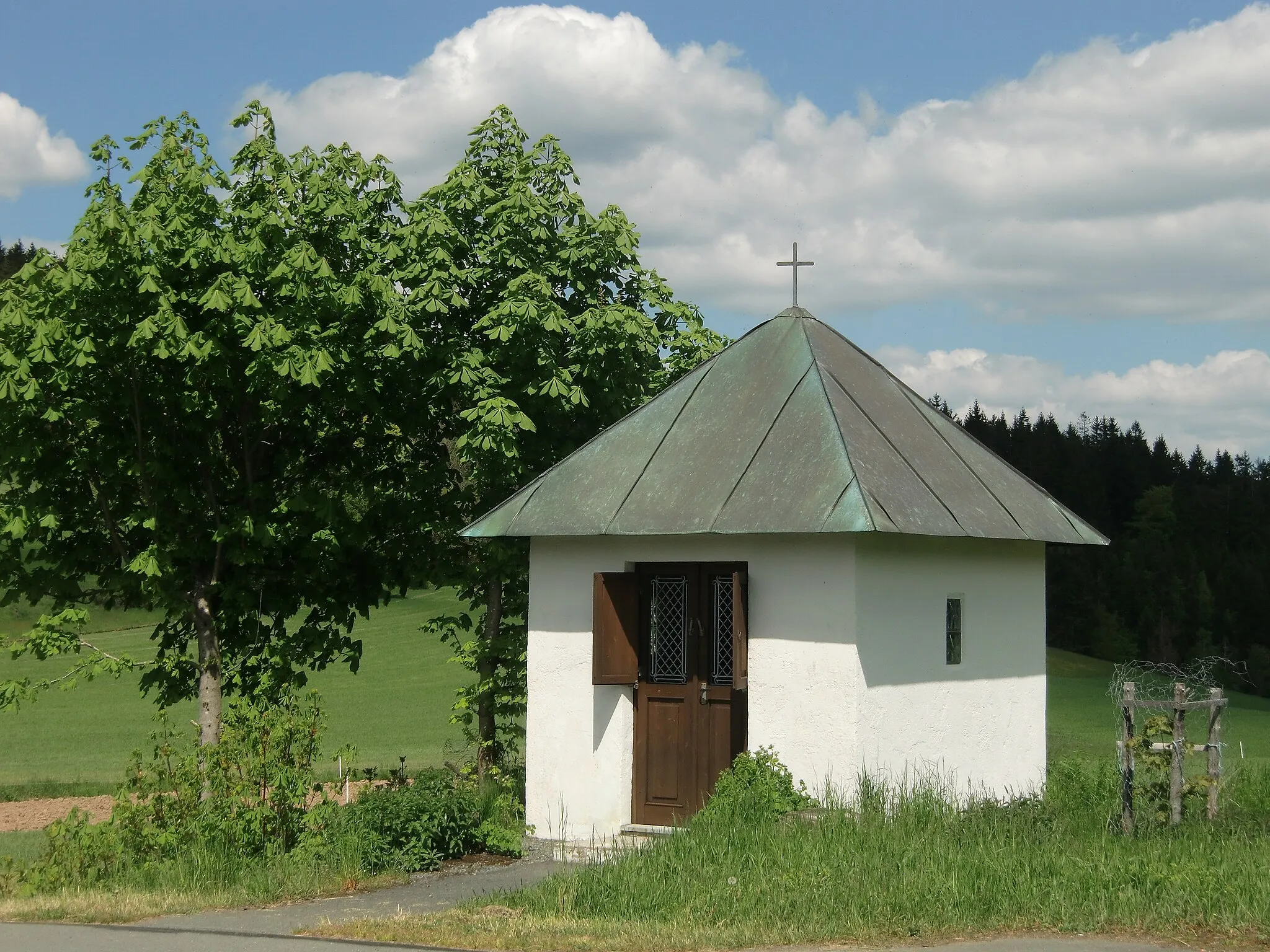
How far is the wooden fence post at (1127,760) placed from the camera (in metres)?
10.3

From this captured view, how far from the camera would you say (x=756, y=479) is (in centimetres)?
1193

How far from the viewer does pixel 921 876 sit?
8.74m

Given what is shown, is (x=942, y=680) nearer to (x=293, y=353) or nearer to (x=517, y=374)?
(x=517, y=374)

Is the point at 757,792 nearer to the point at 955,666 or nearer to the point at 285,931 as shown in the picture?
the point at 955,666

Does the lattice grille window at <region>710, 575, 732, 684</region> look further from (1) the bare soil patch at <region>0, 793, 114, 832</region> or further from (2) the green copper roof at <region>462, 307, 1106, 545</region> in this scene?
(1) the bare soil patch at <region>0, 793, 114, 832</region>

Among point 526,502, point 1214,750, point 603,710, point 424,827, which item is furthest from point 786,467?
point 424,827

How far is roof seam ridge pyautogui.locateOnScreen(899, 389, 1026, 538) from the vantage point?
514 inches

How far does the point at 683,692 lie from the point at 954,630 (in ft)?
8.82

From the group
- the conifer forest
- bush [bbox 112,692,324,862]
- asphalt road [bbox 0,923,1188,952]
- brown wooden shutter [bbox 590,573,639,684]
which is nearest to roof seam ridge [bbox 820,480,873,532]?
brown wooden shutter [bbox 590,573,639,684]

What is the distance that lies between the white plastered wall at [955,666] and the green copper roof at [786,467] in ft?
1.50

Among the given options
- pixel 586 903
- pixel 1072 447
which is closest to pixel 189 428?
pixel 586 903

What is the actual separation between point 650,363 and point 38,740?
22.0 metres

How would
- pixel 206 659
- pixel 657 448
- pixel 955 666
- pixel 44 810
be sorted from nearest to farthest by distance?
pixel 955 666
pixel 657 448
pixel 206 659
pixel 44 810

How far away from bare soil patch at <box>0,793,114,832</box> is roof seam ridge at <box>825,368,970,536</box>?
11.9m
